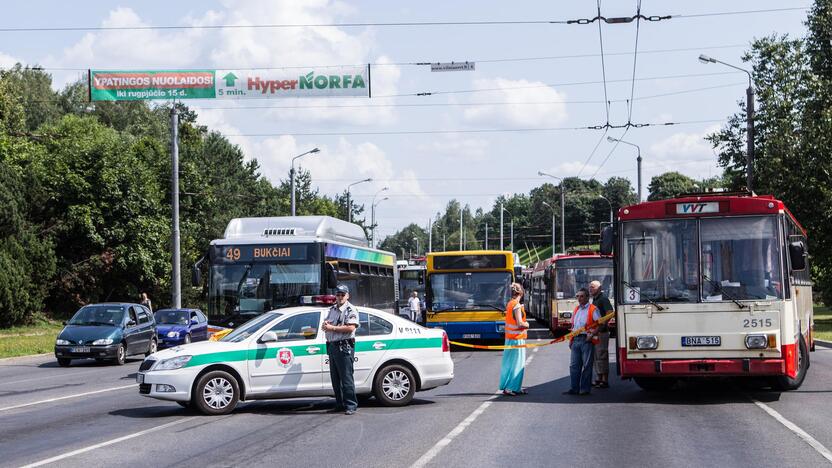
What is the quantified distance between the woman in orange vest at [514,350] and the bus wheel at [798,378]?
3895 mm

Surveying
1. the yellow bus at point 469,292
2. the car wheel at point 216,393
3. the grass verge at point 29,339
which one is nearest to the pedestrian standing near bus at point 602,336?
the car wheel at point 216,393

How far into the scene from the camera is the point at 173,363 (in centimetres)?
1396

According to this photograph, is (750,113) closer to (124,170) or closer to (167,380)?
(167,380)

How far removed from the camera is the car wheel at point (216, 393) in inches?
551

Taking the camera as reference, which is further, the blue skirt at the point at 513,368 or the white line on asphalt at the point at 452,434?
the blue skirt at the point at 513,368

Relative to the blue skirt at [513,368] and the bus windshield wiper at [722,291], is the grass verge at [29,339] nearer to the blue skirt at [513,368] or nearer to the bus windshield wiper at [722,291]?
the blue skirt at [513,368]

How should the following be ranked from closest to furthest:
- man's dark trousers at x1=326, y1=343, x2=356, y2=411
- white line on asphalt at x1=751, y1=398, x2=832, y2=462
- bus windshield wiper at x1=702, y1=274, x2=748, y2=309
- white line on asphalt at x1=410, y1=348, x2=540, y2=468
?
white line on asphalt at x1=410, y1=348, x2=540, y2=468, white line on asphalt at x1=751, y1=398, x2=832, y2=462, man's dark trousers at x1=326, y1=343, x2=356, y2=411, bus windshield wiper at x1=702, y1=274, x2=748, y2=309

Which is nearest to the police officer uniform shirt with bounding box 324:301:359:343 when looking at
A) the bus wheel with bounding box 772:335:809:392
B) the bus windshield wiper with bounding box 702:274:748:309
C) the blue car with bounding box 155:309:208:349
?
the bus windshield wiper with bounding box 702:274:748:309

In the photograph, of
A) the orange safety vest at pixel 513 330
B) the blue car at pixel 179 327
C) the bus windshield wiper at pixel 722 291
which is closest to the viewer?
the bus windshield wiper at pixel 722 291

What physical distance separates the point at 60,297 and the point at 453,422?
1659 inches

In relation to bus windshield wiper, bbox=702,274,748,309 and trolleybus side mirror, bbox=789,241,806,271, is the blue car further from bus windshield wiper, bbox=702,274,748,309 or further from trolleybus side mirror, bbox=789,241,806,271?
trolleybus side mirror, bbox=789,241,806,271

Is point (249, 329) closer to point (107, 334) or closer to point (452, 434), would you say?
point (452, 434)

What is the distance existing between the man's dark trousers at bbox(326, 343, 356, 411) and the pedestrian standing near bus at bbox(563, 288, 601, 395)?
3872 mm

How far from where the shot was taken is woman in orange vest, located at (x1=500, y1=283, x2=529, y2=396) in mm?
16047
